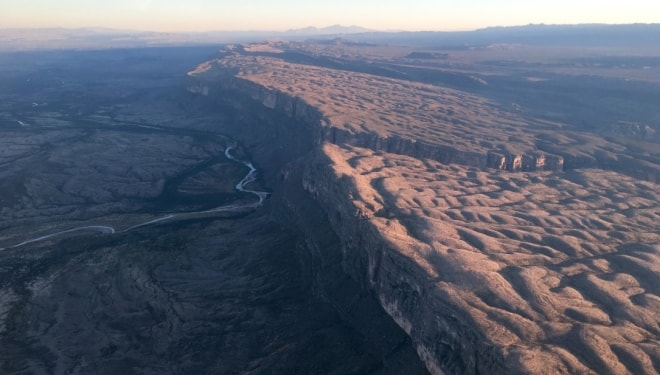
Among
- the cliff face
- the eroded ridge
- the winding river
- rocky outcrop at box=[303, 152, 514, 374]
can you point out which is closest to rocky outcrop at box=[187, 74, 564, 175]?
the cliff face

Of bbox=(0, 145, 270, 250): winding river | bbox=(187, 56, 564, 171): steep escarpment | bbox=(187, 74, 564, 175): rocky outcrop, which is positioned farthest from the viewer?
bbox=(187, 56, 564, 171): steep escarpment

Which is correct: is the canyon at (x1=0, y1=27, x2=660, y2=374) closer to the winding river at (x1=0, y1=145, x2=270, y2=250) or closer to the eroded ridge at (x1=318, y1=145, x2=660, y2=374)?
the eroded ridge at (x1=318, y1=145, x2=660, y2=374)

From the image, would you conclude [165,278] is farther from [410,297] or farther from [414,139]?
[414,139]

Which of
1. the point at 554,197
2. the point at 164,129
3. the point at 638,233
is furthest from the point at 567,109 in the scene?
the point at 164,129

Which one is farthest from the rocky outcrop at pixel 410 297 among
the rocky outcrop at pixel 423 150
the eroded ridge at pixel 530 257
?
the rocky outcrop at pixel 423 150

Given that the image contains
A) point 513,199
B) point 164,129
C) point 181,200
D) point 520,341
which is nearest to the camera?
point 520,341

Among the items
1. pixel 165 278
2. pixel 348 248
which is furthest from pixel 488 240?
pixel 165 278

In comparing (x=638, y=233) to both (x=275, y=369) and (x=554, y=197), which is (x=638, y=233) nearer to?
(x=554, y=197)

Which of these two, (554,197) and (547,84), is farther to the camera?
(547,84)
